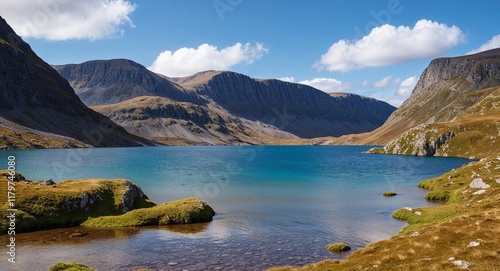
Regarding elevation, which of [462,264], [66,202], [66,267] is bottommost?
[462,264]

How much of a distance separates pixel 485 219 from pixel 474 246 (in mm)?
11413

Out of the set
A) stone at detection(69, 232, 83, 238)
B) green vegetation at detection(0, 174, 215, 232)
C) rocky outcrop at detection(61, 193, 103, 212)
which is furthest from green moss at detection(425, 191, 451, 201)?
stone at detection(69, 232, 83, 238)

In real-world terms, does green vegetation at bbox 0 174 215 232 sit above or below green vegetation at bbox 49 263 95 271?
above

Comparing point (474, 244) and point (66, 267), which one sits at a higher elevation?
point (66, 267)

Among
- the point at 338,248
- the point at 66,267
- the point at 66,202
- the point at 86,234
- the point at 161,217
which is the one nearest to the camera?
the point at 66,267

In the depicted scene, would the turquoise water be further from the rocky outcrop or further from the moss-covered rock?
the rocky outcrop

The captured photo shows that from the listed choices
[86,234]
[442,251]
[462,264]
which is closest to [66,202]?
[86,234]

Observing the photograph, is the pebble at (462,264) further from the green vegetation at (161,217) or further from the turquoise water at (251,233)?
the green vegetation at (161,217)

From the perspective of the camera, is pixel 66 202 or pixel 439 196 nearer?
pixel 66 202

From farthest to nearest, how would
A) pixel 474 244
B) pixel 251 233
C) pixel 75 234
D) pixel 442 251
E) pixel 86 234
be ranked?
1. pixel 251 233
2. pixel 86 234
3. pixel 75 234
4. pixel 442 251
5. pixel 474 244

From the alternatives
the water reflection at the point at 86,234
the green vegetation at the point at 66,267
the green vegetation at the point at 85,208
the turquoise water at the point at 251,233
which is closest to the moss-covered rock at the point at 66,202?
the green vegetation at the point at 85,208

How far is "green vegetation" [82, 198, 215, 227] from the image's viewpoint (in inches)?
2106

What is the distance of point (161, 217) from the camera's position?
55.8 metres

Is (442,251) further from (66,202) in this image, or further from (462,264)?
(66,202)
